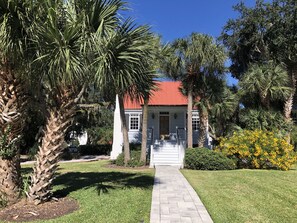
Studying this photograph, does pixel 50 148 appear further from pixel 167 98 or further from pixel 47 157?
pixel 167 98

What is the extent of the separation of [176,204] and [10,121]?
4.96 meters

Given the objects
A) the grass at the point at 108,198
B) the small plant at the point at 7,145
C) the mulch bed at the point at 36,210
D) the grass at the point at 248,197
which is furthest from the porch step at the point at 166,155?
the small plant at the point at 7,145

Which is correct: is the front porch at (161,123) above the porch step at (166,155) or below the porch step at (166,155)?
above

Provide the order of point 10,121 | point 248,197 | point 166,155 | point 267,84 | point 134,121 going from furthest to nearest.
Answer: point 134,121 < point 267,84 < point 166,155 < point 248,197 < point 10,121

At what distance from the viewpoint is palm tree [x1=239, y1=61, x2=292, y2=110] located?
1953 centimetres

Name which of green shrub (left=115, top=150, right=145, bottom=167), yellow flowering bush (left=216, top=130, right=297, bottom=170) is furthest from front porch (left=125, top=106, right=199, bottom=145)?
yellow flowering bush (left=216, top=130, right=297, bottom=170)

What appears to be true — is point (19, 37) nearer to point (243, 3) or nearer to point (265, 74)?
point (265, 74)

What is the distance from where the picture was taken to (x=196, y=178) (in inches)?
496

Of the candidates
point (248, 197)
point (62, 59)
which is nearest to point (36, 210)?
point (62, 59)

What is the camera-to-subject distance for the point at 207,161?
623 inches

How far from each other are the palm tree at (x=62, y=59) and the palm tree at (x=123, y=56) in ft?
0.98

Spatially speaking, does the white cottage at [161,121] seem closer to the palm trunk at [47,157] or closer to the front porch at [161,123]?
the front porch at [161,123]

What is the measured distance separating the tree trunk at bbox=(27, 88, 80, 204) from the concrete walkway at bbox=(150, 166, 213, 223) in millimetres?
2933

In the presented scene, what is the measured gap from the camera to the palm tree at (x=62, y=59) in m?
6.41
